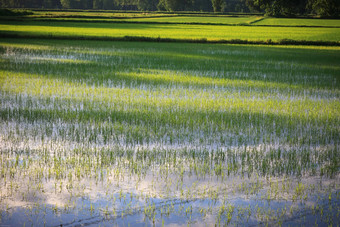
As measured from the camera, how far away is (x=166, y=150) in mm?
6773

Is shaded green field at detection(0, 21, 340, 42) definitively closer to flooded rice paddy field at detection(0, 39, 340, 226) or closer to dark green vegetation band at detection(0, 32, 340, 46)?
dark green vegetation band at detection(0, 32, 340, 46)

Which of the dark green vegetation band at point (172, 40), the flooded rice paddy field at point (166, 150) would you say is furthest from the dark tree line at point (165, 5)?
the flooded rice paddy field at point (166, 150)

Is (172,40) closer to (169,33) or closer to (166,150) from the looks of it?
(169,33)

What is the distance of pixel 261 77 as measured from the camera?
15453 mm

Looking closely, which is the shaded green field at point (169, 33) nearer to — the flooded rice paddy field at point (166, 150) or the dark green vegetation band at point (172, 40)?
the dark green vegetation band at point (172, 40)

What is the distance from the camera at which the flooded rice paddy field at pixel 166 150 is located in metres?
4.71

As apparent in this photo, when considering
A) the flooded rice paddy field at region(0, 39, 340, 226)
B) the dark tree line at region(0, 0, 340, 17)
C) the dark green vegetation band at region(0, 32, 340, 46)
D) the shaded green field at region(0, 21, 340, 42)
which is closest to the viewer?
the flooded rice paddy field at region(0, 39, 340, 226)

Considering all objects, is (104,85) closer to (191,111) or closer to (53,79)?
(53,79)

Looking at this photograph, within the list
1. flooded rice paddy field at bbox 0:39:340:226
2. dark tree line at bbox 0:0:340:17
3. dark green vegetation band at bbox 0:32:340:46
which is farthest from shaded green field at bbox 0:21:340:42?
dark tree line at bbox 0:0:340:17

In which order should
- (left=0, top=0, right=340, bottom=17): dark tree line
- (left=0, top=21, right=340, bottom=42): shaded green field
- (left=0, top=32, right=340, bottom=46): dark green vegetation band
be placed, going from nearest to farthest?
(left=0, top=32, right=340, bottom=46): dark green vegetation band, (left=0, top=21, right=340, bottom=42): shaded green field, (left=0, top=0, right=340, bottom=17): dark tree line

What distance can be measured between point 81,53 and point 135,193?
691 inches

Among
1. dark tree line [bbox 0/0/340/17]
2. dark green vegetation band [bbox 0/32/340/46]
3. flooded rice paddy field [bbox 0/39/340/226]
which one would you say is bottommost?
flooded rice paddy field [bbox 0/39/340/226]

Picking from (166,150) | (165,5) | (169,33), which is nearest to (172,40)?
(169,33)

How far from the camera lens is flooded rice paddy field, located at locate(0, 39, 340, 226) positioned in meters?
4.71
